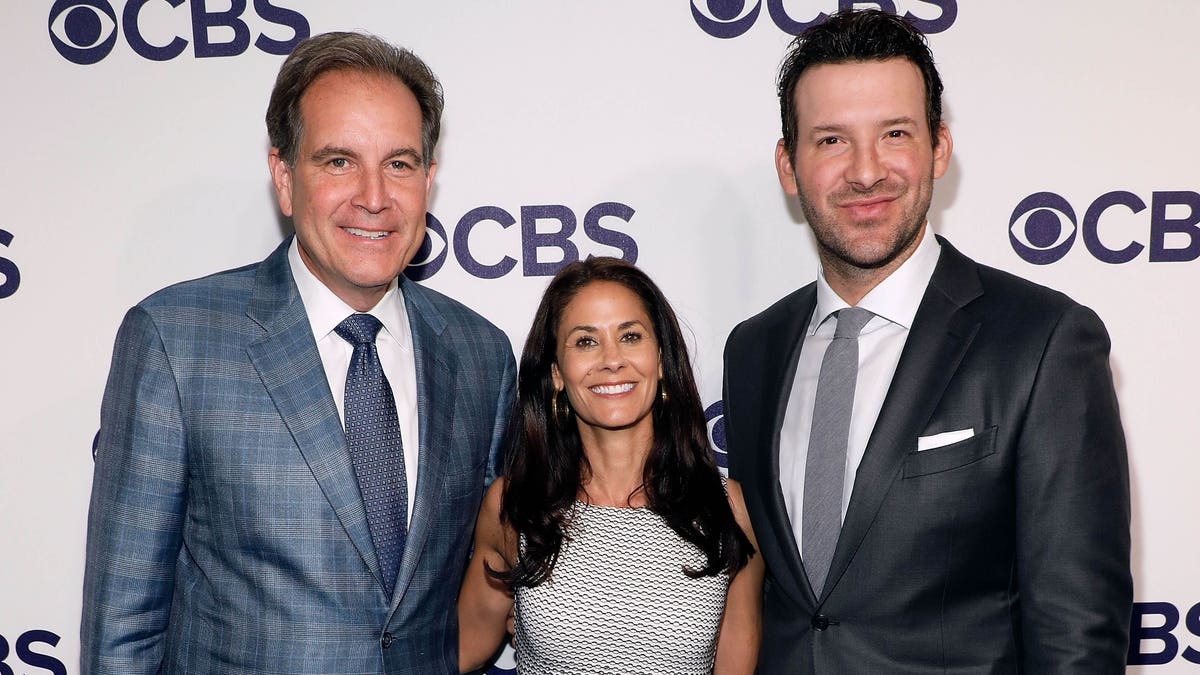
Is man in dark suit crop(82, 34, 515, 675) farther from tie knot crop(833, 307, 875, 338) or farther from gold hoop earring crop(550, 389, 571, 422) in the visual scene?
tie knot crop(833, 307, 875, 338)

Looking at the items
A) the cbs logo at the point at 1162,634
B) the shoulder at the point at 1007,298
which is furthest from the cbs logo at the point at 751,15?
the cbs logo at the point at 1162,634

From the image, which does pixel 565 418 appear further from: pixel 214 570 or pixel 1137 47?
pixel 1137 47

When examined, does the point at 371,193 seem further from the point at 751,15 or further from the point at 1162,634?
the point at 1162,634

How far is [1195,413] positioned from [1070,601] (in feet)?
3.93

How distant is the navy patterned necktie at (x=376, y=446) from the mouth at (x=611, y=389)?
18.9 inches

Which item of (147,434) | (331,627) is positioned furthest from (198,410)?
(331,627)

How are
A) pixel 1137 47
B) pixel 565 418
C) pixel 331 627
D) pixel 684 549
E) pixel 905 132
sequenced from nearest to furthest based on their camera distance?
pixel 331 627 → pixel 905 132 → pixel 684 549 → pixel 565 418 → pixel 1137 47

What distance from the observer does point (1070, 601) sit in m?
1.67

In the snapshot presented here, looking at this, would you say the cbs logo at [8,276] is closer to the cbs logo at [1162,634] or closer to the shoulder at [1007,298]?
the shoulder at [1007,298]

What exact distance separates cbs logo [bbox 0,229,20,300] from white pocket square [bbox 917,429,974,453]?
89.1 inches

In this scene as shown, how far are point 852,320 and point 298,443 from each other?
1.08 meters

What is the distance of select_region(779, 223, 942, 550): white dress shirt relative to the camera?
1.86 meters

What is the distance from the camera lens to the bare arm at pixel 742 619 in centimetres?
221

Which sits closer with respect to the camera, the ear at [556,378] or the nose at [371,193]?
the nose at [371,193]
